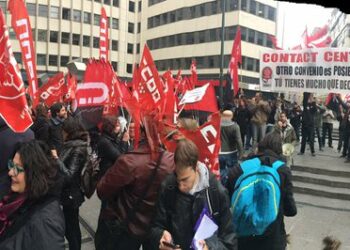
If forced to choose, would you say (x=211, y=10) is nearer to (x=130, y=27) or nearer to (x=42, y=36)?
(x=130, y=27)

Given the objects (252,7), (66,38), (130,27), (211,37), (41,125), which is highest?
(252,7)

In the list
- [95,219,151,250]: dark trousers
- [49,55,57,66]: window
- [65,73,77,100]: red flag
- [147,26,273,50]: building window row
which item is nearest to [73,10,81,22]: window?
[49,55,57,66]: window

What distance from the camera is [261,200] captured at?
3660 millimetres

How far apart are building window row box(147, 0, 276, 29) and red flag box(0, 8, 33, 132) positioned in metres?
46.1

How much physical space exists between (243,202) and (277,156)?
55cm

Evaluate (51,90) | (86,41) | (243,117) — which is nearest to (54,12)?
(86,41)

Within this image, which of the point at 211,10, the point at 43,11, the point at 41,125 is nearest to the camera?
the point at 41,125

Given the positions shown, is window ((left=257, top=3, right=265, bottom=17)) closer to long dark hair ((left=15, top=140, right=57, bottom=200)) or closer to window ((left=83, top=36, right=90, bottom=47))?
window ((left=83, top=36, right=90, bottom=47))

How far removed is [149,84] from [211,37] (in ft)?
152

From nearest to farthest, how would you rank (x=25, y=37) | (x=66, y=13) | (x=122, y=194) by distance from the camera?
1. (x=122, y=194)
2. (x=25, y=37)
3. (x=66, y=13)

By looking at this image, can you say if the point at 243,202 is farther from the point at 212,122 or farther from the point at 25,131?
the point at 25,131

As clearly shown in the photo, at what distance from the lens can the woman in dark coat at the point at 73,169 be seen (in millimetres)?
4449

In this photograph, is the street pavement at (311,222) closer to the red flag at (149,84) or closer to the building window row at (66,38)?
the red flag at (149,84)

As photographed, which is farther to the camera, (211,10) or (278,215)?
(211,10)
